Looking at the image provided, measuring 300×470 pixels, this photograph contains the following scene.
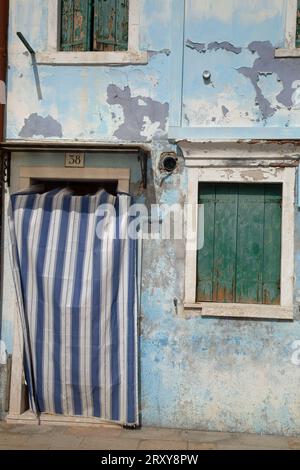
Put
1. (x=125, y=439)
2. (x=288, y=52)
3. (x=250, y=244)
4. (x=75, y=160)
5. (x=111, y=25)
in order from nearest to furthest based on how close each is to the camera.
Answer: (x=125, y=439)
(x=288, y=52)
(x=250, y=244)
(x=75, y=160)
(x=111, y=25)

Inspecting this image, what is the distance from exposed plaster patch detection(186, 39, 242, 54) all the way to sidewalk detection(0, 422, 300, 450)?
14.4 feet

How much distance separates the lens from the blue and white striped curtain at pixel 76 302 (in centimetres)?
662

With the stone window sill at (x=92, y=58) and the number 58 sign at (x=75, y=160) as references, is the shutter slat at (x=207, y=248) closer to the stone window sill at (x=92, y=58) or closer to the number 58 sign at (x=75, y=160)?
the number 58 sign at (x=75, y=160)

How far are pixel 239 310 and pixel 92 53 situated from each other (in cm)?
346

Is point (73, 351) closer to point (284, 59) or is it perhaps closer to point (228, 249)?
point (228, 249)

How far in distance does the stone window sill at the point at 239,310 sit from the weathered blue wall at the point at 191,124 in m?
0.10

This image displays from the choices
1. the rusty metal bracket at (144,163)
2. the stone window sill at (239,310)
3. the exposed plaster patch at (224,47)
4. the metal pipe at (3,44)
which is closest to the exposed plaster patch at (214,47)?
the exposed plaster patch at (224,47)

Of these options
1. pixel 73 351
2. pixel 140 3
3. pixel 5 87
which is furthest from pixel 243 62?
pixel 73 351

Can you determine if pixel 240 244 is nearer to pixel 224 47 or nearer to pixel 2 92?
pixel 224 47

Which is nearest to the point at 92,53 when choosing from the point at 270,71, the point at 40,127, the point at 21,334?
the point at 40,127

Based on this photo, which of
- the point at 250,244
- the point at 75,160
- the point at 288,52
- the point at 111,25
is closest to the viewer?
the point at 288,52

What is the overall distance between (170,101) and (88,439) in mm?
3927

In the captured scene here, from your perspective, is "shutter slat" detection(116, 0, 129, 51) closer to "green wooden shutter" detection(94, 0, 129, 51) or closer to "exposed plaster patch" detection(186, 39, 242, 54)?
"green wooden shutter" detection(94, 0, 129, 51)

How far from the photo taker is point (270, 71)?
6.53m
